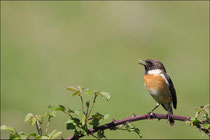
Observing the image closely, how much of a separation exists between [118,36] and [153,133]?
25.4 ft

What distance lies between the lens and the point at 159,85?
5246mm

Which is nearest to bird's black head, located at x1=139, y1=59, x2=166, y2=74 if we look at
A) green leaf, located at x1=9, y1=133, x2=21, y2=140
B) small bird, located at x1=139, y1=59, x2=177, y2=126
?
small bird, located at x1=139, y1=59, x2=177, y2=126

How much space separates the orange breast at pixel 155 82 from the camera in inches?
207

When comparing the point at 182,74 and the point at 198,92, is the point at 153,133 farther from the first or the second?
the point at 182,74

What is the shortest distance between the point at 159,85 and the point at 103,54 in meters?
10.5

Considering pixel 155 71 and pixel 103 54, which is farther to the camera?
pixel 103 54

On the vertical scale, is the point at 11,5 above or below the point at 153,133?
above

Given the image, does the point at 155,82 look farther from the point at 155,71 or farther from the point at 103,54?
the point at 103,54

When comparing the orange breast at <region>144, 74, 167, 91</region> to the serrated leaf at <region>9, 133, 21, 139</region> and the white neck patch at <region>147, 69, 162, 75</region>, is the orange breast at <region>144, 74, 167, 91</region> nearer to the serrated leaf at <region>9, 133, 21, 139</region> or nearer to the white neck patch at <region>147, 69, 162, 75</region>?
the white neck patch at <region>147, 69, 162, 75</region>

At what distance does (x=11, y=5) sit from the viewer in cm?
1922

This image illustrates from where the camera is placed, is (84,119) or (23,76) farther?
(23,76)

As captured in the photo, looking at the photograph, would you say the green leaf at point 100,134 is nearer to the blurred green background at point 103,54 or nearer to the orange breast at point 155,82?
the orange breast at point 155,82

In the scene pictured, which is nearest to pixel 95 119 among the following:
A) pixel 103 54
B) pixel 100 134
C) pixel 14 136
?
pixel 100 134

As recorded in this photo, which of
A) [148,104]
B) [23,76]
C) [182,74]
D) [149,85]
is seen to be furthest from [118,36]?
[149,85]
